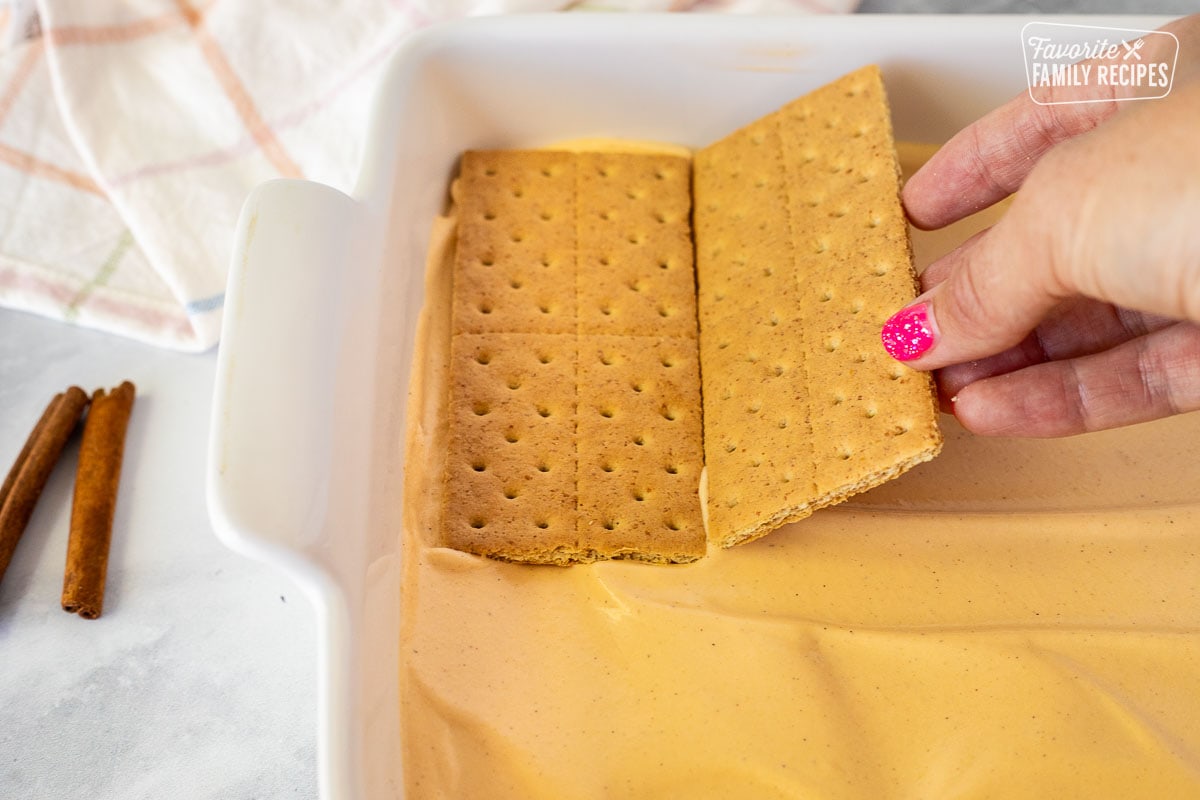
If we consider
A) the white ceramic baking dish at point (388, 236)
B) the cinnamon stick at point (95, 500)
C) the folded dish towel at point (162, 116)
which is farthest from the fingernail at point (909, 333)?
the cinnamon stick at point (95, 500)

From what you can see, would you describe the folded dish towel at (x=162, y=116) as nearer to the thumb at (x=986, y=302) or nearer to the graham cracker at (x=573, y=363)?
the graham cracker at (x=573, y=363)

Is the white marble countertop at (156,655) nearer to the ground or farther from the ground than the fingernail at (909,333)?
nearer to the ground

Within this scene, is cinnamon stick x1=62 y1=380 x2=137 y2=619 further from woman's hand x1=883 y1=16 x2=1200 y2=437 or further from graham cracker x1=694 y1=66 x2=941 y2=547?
woman's hand x1=883 y1=16 x2=1200 y2=437

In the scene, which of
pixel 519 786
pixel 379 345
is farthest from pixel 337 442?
pixel 519 786

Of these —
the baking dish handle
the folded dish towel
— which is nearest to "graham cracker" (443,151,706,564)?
the baking dish handle

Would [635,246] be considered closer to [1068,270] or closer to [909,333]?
[909,333]


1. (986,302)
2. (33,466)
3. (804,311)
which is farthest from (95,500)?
(986,302)

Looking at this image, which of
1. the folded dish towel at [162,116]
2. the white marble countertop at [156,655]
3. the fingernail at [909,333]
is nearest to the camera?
the fingernail at [909,333]
